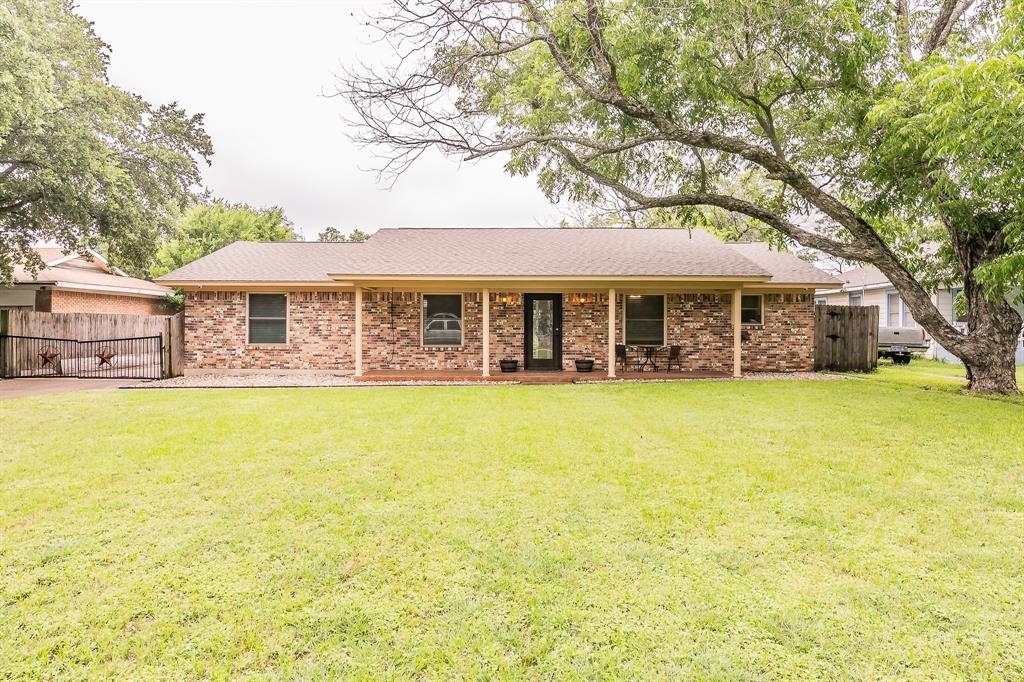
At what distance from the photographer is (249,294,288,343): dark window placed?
13.1m

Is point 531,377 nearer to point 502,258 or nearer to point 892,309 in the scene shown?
point 502,258

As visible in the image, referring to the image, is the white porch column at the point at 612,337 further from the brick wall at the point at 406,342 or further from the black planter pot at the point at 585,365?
the brick wall at the point at 406,342

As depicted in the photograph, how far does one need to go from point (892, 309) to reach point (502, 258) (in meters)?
16.3

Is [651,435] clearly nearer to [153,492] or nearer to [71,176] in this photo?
[153,492]

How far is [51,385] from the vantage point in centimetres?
1038

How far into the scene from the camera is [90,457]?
5008mm

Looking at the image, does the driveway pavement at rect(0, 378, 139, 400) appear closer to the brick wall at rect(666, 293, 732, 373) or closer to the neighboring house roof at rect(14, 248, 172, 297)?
the neighboring house roof at rect(14, 248, 172, 297)

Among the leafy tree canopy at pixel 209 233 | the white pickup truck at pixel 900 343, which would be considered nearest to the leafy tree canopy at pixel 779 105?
the white pickup truck at pixel 900 343

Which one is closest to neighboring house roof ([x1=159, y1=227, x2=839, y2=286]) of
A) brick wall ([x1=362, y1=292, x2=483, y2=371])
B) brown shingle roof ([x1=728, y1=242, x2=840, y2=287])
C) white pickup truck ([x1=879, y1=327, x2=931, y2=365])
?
brown shingle roof ([x1=728, y1=242, x2=840, y2=287])

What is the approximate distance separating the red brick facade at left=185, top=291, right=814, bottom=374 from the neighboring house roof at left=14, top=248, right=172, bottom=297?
5873mm

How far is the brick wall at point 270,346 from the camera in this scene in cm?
1292

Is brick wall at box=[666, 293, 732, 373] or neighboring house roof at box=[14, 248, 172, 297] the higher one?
neighboring house roof at box=[14, 248, 172, 297]

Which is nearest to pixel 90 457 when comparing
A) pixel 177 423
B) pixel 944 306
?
pixel 177 423

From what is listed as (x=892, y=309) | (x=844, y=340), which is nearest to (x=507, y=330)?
(x=844, y=340)
